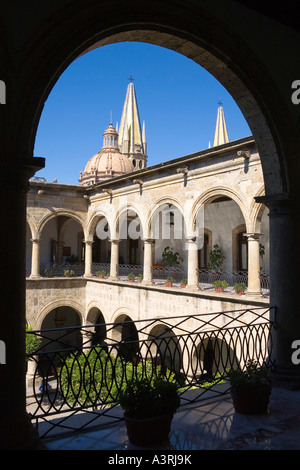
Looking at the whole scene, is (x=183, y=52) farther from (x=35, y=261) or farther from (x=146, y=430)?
(x=35, y=261)

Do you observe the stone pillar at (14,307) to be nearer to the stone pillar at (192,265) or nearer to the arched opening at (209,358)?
the arched opening at (209,358)

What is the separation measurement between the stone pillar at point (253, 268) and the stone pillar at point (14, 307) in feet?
32.2

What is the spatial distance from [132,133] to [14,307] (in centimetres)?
4297

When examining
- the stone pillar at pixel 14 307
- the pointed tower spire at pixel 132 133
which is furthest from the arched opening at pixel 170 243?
the pointed tower spire at pixel 132 133

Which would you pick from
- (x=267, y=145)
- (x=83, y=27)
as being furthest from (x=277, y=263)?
(x=83, y=27)

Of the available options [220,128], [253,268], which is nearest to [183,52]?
[253,268]

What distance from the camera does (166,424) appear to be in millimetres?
3354

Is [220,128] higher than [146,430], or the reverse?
[220,128]

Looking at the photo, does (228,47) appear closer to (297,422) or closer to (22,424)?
(297,422)

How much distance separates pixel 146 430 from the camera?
326cm

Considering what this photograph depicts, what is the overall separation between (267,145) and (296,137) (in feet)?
1.20

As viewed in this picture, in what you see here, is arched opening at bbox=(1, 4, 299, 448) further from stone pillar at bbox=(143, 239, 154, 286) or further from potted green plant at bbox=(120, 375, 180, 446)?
stone pillar at bbox=(143, 239, 154, 286)

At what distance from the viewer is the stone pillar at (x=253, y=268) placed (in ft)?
40.2
